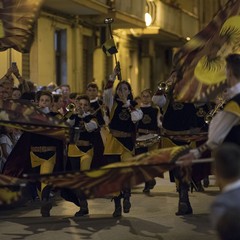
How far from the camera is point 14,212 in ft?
38.5

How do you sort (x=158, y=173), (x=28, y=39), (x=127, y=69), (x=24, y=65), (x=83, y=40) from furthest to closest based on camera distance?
(x=127, y=69), (x=83, y=40), (x=24, y=65), (x=28, y=39), (x=158, y=173)

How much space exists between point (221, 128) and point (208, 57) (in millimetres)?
1749

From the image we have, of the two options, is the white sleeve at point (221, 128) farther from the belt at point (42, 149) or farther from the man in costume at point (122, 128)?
the belt at point (42, 149)

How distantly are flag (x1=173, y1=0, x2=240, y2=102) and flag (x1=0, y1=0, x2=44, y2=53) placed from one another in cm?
186

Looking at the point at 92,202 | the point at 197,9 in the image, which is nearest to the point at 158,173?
the point at 92,202

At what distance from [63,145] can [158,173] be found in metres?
3.99

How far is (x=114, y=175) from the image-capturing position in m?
7.20

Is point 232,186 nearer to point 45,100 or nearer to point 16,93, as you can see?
point 45,100

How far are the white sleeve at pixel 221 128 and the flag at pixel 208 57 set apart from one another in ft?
3.75

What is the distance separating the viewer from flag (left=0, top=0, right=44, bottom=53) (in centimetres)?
977

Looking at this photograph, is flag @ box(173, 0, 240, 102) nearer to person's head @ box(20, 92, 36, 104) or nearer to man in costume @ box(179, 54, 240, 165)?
man in costume @ box(179, 54, 240, 165)

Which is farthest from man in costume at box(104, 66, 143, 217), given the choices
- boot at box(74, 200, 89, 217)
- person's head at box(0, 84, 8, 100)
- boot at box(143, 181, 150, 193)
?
boot at box(143, 181, 150, 193)

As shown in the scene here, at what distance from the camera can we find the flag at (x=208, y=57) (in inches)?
347

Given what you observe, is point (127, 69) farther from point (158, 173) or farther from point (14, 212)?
point (158, 173)
